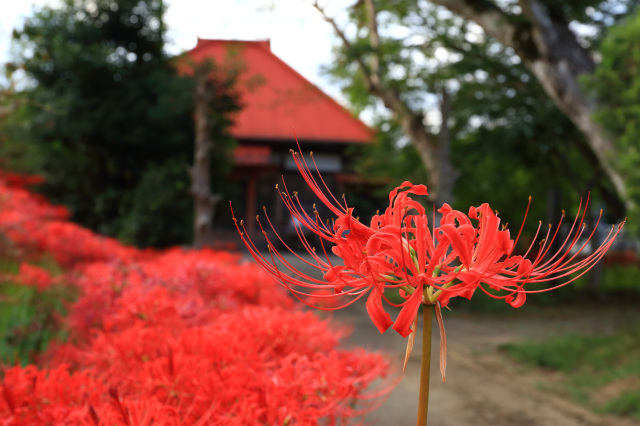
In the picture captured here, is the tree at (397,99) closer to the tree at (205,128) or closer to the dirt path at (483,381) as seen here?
the tree at (205,128)

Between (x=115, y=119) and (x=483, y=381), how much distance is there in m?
8.57

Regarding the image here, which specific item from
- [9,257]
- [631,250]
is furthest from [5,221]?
[631,250]

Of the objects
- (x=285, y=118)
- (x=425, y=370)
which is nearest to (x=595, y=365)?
(x=425, y=370)

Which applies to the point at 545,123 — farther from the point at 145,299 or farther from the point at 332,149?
the point at 145,299

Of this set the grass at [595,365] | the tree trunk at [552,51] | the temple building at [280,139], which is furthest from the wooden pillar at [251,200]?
the grass at [595,365]

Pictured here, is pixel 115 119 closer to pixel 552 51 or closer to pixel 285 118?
pixel 285 118

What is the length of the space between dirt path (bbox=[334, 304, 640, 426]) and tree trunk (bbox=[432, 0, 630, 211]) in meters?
2.89

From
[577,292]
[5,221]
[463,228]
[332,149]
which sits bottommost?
[577,292]

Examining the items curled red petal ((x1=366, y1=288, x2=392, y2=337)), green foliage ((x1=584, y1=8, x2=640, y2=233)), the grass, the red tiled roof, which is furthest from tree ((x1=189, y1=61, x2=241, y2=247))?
curled red petal ((x1=366, y1=288, x2=392, y2=337))

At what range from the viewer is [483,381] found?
639 centimetres

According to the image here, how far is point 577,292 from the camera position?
43.1 feet

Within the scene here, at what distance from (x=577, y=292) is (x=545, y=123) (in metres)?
4.95

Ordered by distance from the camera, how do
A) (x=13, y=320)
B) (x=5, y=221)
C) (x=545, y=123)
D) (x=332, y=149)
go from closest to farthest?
(x=13, y=320) → (x=5, y=221) → (x=545, y=123) → (x=332, y=149)

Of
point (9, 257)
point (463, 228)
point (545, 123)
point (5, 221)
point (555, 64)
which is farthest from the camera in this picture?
point (545, 123)
